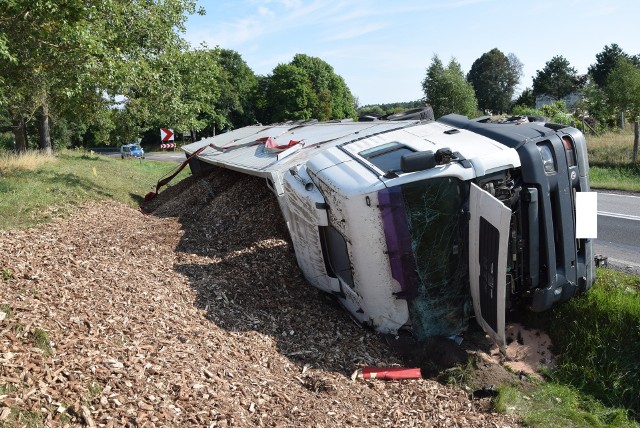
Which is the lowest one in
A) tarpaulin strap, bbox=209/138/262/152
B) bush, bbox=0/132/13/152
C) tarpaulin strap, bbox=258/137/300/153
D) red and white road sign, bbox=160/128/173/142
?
tarpaulin strap, bbox=258/137/300/153

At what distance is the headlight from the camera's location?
4891 mm

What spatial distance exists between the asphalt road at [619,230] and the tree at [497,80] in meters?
53.8

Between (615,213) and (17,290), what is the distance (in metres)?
11.4

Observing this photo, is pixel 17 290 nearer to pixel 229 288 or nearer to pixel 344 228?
pixel 229 288

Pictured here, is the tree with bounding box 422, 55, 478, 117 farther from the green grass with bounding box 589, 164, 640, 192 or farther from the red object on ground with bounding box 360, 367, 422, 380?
the red object on ground with bounding box 360, 367, 422, 380

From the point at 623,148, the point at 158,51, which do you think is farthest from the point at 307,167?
the point at 623,148

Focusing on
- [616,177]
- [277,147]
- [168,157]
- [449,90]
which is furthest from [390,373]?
[168,157]

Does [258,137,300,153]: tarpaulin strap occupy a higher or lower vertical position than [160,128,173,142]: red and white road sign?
lower

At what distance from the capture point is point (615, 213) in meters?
11.7

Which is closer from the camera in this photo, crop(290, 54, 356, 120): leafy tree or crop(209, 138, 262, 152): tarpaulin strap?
crop(209, 138, 262, 152): tarpaulin strap

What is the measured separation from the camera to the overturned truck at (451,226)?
458cm

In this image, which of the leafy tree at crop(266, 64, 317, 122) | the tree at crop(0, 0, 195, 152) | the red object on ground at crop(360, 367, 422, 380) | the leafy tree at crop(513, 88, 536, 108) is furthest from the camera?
the leafy tree at crop(266, 64, 317, 122)

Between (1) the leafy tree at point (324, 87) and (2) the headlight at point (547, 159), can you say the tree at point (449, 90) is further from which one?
(1) the leafy tree at point (324, 87)

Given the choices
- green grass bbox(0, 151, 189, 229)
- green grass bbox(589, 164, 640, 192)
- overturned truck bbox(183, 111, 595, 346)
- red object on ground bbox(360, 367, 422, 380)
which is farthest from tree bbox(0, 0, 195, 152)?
green grass bbox(589, 164, 640, 192)
